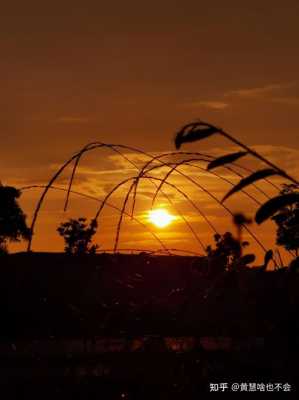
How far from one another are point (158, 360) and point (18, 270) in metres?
0.78

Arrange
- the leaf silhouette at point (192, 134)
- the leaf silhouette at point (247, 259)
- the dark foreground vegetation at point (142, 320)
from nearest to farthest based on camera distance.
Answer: the leaf silhouette at point (192, 134) < the dark foreground vegetation at point (142, 320) < the leaf silhouette at point (247, 259)

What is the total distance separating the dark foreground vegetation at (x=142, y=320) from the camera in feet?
10.4

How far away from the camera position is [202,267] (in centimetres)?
347

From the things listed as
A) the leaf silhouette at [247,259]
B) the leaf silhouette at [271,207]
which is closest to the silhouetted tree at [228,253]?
the leaf silhouette at [247,259]

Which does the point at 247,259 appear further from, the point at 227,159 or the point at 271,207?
the point at 227,159

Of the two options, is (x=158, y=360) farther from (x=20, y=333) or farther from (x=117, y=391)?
(x=20, y=333)

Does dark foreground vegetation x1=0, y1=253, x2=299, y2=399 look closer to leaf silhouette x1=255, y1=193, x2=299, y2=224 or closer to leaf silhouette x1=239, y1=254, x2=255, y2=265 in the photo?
leaf silhouette x1=239, y1=254, x2=255, y2=265

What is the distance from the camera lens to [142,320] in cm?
358

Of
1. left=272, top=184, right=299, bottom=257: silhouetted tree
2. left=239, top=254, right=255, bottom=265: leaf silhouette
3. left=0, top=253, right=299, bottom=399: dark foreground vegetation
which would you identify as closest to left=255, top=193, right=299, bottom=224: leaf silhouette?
left=272, top=184, right=299, bottom=257: silhouetted tree

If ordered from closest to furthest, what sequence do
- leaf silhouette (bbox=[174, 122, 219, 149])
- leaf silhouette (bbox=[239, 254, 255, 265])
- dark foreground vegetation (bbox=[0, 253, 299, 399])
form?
1. leaf silhouette (bbox=[174, 122, 219, 149])
2. dark foreground vegetation (bbox=[0, 253, 299, 399])
3. leaf silhouette (bbox=[239, 254, 255, 265])

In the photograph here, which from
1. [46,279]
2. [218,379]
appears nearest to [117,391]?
[218,379]

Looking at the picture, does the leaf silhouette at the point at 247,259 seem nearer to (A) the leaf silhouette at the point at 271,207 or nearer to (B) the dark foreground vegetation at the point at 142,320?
(B) the dark foreground vegetation at the point at 142,320

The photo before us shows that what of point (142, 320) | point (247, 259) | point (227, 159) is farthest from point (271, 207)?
point (142, 320)

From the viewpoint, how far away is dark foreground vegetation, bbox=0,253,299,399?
3.16 m
